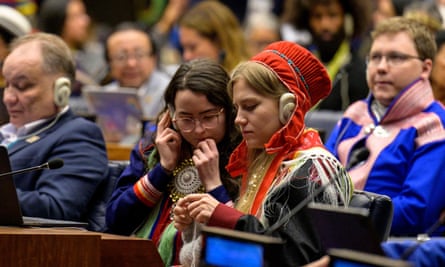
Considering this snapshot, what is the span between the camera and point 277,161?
3520mm

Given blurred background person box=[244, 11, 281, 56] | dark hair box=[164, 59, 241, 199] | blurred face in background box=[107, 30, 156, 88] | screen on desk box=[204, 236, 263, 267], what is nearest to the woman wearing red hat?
dark hair box=[164, 59, 241, 199]

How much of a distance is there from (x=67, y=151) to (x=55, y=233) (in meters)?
0.99

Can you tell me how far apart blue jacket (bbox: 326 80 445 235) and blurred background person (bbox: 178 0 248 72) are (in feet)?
5.66

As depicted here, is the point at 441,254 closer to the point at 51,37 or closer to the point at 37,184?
the point at 37,184

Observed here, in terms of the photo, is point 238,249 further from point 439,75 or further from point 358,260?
point 439,75

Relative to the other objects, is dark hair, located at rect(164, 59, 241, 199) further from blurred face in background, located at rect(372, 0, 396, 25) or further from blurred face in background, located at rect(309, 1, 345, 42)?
blurred face in background, located at rect(372, 0, 396, 25)

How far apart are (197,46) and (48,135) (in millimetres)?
2147

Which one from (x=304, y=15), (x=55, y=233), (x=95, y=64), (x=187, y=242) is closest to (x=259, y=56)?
(x=187, y=242)

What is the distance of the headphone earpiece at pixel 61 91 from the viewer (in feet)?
14.9

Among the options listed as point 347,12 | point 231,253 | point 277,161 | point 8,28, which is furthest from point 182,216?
point 347,12

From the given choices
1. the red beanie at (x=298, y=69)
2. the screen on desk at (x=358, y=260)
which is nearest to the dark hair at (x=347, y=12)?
the red beanie at (x=298, y=69)

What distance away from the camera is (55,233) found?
3.44 meters

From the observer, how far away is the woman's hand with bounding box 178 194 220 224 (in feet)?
10.9

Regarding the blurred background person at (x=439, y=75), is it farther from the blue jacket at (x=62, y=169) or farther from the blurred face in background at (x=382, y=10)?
the blurred face in background at (x=382, y=10)
